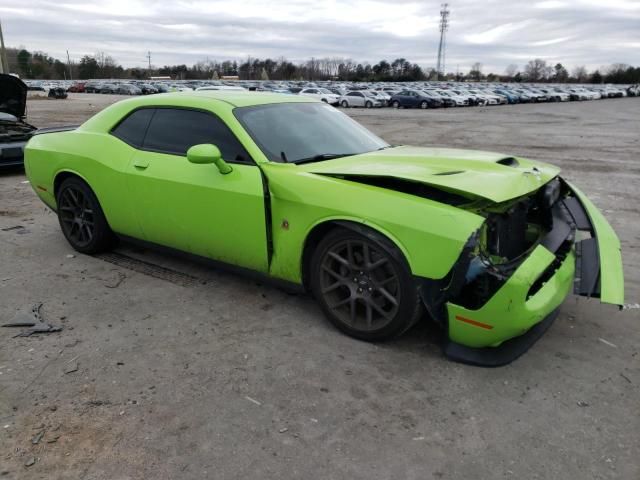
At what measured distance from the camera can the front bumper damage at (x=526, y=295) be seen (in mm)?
2773

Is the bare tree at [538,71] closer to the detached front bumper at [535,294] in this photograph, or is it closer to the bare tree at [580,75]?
the bare tree at [580,75]

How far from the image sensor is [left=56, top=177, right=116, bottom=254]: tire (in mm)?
4699

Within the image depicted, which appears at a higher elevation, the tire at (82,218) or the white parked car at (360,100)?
the white parked car at (360,100)

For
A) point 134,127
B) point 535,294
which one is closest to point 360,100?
point 134,127

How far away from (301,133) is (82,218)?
238 cm

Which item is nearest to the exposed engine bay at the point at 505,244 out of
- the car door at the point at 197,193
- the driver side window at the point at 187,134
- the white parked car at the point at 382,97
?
the car door at the point at 197,193

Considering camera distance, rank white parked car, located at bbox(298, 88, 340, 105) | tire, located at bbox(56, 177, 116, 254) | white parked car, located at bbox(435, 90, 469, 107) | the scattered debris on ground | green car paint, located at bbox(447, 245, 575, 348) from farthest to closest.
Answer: white parked car, located at bbox(435, 90, 469, 107) → white parked car, located at bbox(298, 88, 340, 105) → tire, located at bbox(56, 177, 116, 254) → the scattered debris on ground → green car paint, located at bbox(447, 245, 575, 348)

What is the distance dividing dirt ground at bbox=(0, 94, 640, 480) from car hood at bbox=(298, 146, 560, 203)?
1033mm

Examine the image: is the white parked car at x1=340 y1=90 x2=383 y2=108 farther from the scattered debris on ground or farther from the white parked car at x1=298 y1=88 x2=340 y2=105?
the scattered debris on ground

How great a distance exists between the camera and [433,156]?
3.70 metres

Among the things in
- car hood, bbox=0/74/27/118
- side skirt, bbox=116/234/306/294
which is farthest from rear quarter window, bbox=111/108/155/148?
car hood, bbox=0/74/27/118

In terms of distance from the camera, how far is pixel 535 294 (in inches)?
114

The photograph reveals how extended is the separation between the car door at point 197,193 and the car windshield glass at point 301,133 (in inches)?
7.9

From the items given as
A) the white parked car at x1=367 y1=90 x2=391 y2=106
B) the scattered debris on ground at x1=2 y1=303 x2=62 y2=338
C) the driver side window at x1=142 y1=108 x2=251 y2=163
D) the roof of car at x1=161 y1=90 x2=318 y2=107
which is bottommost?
the scattered debris on ground at x1=2 y1=303 x2=62 y2=338
